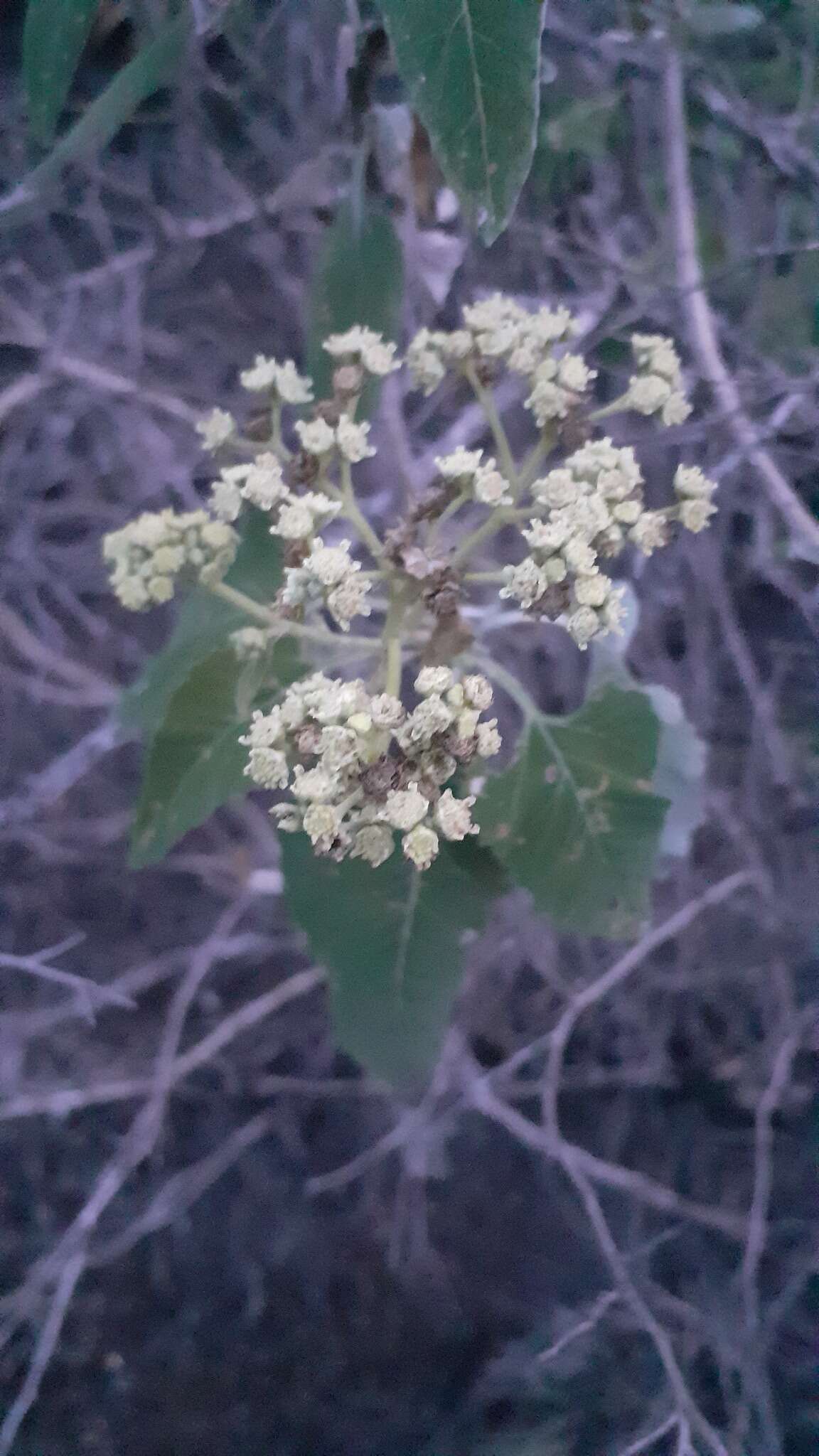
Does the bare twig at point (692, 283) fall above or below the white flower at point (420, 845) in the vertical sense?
above

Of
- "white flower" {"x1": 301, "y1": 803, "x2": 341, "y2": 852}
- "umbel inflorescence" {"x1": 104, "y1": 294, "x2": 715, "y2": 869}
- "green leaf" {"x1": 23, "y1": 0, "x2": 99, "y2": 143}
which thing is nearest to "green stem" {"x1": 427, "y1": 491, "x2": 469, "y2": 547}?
"umbel inflorescence" {"x1": 104, "y1": 294, "x2": 715, "y2": 869}

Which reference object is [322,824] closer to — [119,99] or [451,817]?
[451,817]

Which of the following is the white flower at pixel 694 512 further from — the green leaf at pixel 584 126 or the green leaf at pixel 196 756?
the green leaf at pixel 584 126

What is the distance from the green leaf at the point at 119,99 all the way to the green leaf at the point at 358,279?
0.15 meters

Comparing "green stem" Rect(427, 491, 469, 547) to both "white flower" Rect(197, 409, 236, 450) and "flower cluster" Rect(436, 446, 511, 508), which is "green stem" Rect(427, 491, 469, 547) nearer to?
"flower cluster" Rect(436, 446, 511, 508)

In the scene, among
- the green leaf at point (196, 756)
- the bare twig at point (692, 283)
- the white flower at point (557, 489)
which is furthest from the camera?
the bare twig at point (692, 283)

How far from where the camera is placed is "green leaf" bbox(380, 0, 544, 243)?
0.49m

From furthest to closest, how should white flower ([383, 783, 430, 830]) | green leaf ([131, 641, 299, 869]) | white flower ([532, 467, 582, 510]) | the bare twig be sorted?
the bare twig, green leaf ([131, 641, 299, 869]), white flower ([532, 467, 582, 510]), white flower ([383, 783, 430, 830])

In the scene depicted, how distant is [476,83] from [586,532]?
22cm

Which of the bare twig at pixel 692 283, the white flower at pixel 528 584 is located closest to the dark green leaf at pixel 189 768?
the white flower at pixel 528 584

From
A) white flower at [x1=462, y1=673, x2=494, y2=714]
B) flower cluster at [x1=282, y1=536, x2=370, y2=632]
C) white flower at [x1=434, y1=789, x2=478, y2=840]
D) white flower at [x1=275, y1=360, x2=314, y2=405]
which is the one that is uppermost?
white flower at [x1=275, y1=360, x2=314, y2=405]

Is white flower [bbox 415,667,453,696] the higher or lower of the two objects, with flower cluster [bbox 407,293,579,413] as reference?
lower

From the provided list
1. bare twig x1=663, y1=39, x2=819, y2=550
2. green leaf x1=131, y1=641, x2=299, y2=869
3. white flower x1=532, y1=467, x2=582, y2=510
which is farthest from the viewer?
bare twig x1=663, y1=39, x2=819, y2=550

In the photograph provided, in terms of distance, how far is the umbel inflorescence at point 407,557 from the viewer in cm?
48
